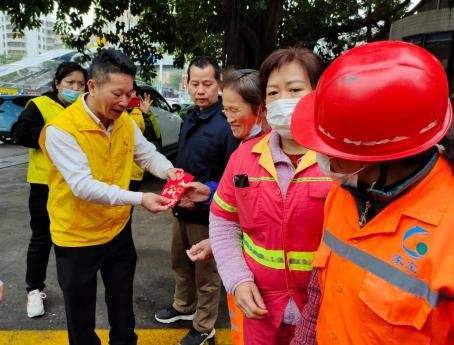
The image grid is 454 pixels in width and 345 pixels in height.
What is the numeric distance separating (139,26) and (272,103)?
650cm

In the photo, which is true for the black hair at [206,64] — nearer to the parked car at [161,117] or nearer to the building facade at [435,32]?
the parked car at [161,117]

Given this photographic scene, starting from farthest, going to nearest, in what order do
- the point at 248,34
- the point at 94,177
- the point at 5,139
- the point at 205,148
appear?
the point at 5,139, the point at 248,34, the point at 205,148, the point at 94,177

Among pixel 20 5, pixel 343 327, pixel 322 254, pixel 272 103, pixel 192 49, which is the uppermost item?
pixel 20 5

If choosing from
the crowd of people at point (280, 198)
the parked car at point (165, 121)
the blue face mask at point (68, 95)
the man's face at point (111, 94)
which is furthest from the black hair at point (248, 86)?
the parked car at point (165, 121)

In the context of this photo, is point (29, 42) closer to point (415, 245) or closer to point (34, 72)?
point (34, 72)

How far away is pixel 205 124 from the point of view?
8.52ft

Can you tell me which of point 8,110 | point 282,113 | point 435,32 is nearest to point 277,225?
point 282,113

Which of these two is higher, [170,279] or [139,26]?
[139,26]

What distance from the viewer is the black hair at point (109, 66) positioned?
2041 millimetres

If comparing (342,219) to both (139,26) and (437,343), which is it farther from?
(139,26)

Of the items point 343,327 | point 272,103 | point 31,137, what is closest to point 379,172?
point 343,327

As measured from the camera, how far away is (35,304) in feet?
9.71

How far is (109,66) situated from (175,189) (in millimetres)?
716

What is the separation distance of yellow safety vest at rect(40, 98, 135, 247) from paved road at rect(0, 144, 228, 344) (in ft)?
3.55
